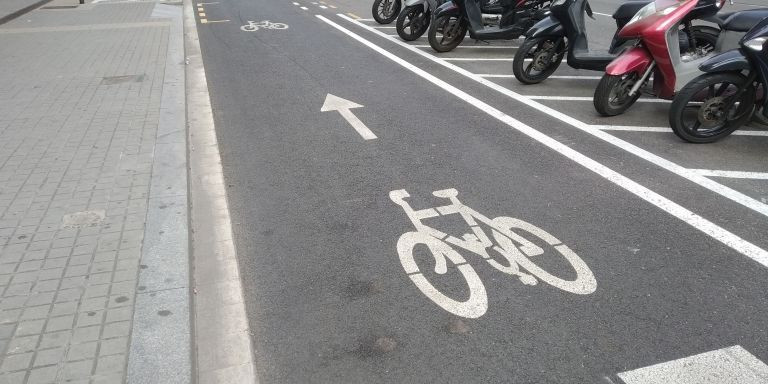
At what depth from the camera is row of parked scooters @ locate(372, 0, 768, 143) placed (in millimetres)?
5871

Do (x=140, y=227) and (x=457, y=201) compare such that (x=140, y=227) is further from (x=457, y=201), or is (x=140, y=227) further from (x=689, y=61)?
(x=689, y=61)

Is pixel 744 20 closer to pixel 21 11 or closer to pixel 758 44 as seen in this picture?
pixel 758 44

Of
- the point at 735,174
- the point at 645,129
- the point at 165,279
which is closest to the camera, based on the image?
the point at 165,279

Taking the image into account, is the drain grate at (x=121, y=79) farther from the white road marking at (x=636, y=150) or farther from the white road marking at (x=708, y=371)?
the white road marking at (x=708, y=371)

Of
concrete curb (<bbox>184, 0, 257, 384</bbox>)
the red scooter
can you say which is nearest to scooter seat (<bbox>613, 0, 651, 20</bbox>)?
the red scooter

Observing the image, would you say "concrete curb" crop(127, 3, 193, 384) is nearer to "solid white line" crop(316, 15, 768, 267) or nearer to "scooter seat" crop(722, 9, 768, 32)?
"solid white line" crop(316, 15, 768, 267)

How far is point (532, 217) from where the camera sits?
15.5 feet

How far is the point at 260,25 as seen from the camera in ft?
49.2

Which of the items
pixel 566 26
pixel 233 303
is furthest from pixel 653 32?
pixel 233 303

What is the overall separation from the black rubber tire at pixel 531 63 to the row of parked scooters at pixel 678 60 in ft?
0.05

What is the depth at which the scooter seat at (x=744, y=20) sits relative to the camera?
646 centimetres

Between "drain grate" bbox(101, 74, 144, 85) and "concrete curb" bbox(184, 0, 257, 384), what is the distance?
110 inches

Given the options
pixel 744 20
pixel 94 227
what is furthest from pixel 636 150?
pixel 94 227

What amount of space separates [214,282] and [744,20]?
647cm
